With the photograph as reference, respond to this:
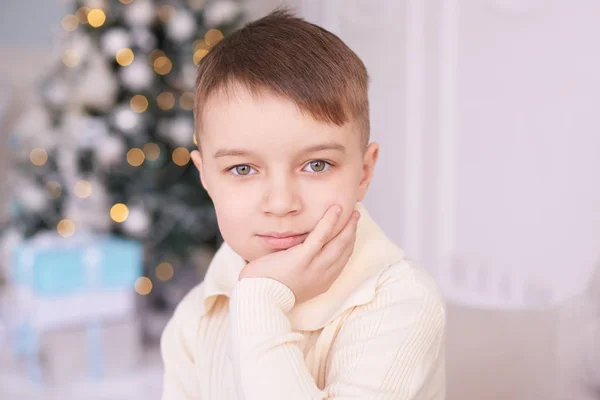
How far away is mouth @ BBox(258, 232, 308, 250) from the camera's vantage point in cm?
98

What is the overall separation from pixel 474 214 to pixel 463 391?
1040 mm

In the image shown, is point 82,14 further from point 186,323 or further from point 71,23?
point 186,323

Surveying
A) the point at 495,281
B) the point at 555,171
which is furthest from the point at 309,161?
the point at 495,281

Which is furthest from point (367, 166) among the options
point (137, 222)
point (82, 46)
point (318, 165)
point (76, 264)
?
point (82, 46)

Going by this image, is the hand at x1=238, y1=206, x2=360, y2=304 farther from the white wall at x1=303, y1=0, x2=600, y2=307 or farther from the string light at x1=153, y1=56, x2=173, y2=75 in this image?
the string light at x1=153, y1=56, x2=173, y2=75

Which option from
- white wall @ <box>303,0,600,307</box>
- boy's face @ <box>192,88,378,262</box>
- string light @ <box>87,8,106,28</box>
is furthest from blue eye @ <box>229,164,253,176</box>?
string light @ <box>87,8,106,28</box>

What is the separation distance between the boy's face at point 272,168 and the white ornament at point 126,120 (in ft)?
7.41

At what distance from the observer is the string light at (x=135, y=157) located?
325cm

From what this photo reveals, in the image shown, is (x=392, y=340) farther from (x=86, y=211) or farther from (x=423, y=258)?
(x=86, y=211)

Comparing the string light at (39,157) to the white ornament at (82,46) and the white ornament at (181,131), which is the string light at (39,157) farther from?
the white ornament at (181,131)

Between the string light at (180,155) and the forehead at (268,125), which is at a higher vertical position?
the forehead at (268,125)

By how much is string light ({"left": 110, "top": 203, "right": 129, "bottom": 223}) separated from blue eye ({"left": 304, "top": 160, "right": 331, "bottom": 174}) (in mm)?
2484

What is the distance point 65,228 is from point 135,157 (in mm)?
558

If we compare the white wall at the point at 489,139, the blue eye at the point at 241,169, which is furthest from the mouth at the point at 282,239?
the white wall at the point at 489,139
